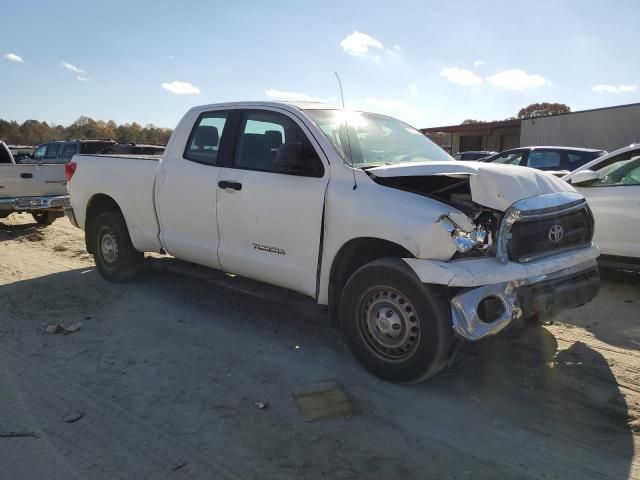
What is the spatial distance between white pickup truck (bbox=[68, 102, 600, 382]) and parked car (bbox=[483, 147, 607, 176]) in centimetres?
702

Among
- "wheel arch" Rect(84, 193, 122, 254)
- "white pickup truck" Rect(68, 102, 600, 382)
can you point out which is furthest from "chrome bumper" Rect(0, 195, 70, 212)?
"white pickup truck" Rect(68, 102, 600, 382)

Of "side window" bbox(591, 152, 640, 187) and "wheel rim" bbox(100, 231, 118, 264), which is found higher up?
"side window" bbox(591, 152, 640, 187)

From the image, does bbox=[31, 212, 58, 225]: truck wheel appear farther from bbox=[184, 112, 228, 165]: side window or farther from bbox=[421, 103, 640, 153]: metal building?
bbox=[421, 103, 640, 153]: metal building

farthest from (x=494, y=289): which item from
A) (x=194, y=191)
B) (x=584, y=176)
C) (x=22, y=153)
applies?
(x=22, y=153)

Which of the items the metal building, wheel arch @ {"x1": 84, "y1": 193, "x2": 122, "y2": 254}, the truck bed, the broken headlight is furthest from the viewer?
the metal building

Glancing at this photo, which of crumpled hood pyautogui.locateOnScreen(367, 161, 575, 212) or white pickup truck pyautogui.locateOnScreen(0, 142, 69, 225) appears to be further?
white pickup truck pyautogui.locateOnScreen(0, 142, 69, 225)

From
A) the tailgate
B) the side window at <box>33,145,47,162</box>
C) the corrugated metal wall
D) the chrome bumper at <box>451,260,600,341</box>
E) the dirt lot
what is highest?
the corrugated metal wall

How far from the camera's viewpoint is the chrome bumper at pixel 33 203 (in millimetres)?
9672

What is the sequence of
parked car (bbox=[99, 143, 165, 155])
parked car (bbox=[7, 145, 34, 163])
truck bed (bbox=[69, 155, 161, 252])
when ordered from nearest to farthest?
truck bed (bbox=[69, 155, 161, 252]), parked car (bbox=[99, 143, 165, 155]), parked car (bbox=[7, 145, 34, 163])

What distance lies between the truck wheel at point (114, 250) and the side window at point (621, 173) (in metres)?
5.64

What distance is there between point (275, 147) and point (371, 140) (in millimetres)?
842

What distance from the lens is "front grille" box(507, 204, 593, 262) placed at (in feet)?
11.7

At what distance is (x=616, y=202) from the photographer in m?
6.11

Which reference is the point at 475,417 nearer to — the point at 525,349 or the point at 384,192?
the point at 525,349
